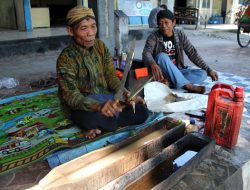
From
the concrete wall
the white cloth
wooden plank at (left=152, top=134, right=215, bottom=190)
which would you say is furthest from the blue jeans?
the concrete wall

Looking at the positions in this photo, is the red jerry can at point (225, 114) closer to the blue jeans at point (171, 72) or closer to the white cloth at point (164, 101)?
the white cloth at point (164, 101)

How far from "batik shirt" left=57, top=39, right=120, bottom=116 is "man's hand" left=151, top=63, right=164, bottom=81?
878mm

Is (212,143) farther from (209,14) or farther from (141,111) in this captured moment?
(209,14)

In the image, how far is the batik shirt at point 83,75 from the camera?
2.30m

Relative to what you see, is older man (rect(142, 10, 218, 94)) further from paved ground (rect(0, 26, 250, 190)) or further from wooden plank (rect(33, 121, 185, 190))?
wooden plank (rect(33, 121, 185, 190))

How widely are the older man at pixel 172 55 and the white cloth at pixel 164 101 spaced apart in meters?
0.16

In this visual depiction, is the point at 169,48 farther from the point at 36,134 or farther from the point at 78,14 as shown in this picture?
the point at 36,134

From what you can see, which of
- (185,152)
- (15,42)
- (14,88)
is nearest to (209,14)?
(15,42)

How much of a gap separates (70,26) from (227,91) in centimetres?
140

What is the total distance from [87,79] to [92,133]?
0.50 metres

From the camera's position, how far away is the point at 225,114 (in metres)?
2.08

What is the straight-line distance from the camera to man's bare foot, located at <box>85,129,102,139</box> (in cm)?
241

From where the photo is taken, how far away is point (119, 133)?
252 cm

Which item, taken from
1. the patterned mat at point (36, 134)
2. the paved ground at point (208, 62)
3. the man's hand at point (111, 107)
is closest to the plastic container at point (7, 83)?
the paved ground at point (208, 62)
